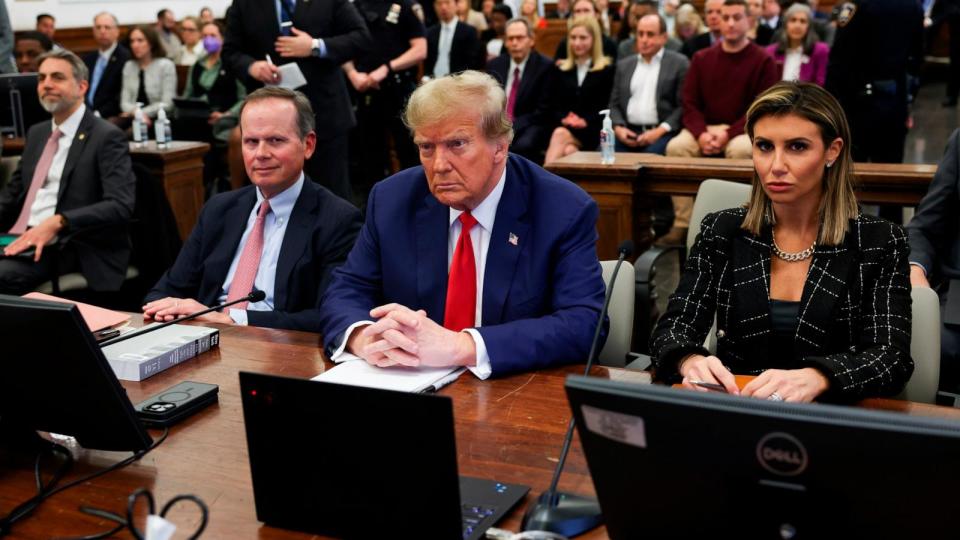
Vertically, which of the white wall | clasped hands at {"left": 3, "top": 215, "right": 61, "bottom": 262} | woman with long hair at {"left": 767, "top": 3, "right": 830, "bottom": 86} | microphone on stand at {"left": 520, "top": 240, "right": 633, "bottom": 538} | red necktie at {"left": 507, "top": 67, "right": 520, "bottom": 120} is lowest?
clasped hands at {"left": 3, "top": 215, "right": 61, "bottom": 262}

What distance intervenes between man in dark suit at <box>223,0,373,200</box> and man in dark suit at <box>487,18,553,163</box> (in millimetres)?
1708

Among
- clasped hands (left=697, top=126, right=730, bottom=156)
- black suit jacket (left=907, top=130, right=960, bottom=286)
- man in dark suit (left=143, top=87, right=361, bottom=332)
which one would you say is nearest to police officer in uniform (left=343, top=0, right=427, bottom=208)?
clasped hands (left=697, top=126, right=730, bottom=156)

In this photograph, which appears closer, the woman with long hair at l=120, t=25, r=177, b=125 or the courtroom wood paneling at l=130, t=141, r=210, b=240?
the courtroom wood paneling at l=130, t=141, r=210, b=240

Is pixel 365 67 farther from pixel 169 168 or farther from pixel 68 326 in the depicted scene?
pixel 68 326

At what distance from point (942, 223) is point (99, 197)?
3251 mm

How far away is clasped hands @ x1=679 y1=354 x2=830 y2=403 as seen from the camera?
1805 millimetres

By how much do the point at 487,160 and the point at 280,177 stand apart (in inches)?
33.4

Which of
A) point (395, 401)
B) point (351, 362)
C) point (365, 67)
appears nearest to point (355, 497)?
point (395, 401)

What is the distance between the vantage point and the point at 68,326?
1476 mm

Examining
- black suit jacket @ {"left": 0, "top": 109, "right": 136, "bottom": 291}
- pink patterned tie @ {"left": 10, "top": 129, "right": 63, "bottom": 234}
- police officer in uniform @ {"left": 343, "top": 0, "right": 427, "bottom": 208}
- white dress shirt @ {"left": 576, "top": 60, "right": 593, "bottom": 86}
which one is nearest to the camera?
black suit jacket @ {"left": 0, "top": 109, "right": 136, "bottom": 291}

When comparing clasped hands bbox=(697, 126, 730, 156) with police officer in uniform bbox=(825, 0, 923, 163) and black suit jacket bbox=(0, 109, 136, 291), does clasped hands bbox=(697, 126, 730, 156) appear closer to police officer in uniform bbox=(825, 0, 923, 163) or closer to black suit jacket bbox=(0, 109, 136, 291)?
police officer in uniform bbox=(825, 0, 923, 163)

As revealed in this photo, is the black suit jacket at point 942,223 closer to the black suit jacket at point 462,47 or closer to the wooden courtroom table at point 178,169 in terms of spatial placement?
the wooden courtroom table at point 178,169

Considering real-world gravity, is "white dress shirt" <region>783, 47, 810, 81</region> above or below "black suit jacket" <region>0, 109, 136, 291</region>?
above

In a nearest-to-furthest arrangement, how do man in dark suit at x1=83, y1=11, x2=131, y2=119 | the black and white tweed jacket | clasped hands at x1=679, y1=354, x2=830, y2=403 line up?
clasped hands at x1=679, y1=354, x2=830, y2=403 < the black and white tweed jacket < man in dark suit at x1=83, y1=11, x2=131, y2=119
